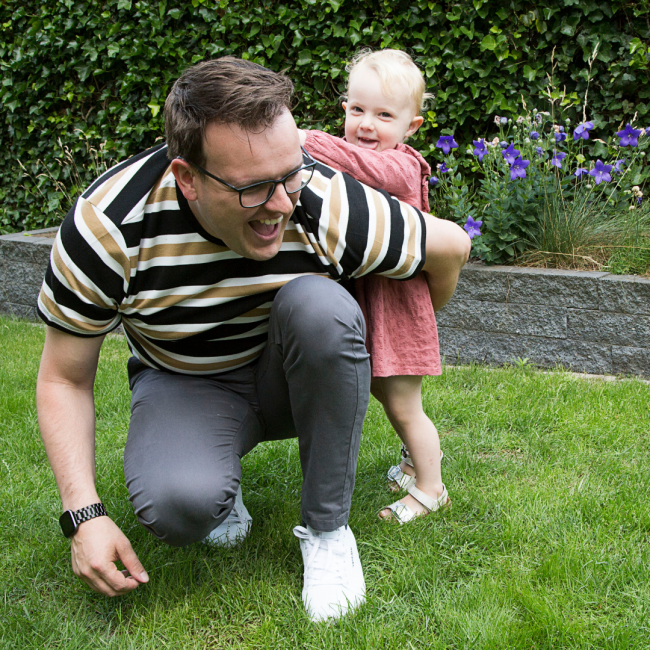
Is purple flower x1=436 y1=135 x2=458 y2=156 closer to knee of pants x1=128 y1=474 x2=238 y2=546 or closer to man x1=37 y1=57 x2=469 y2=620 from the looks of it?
man x1=37 y1=57 x2=469 y2=620

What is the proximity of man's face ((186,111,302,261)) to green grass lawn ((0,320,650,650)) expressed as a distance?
848 mm

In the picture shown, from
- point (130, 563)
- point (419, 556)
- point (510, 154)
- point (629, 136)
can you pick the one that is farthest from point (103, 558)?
point (629, 136)

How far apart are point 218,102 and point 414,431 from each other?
3.51ft

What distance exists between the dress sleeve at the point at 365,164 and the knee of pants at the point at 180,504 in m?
0.92

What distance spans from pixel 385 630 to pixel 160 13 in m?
4.53

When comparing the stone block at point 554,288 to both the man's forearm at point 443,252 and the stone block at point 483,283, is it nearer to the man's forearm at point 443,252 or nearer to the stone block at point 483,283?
the stone block at point 483,283

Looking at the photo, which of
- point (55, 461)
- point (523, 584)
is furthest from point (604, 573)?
point (55, 461)

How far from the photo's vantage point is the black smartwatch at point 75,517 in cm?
151

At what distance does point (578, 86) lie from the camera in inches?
151

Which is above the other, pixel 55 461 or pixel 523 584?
pixel 55 461

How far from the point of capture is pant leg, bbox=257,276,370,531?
5.16ft

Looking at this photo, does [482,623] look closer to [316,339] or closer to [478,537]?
[478,537]

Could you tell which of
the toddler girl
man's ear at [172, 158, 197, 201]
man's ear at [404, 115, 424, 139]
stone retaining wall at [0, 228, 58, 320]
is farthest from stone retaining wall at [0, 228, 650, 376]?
stone retaining wall at [0, 228, 58, 320]

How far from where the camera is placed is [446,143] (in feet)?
12.6
